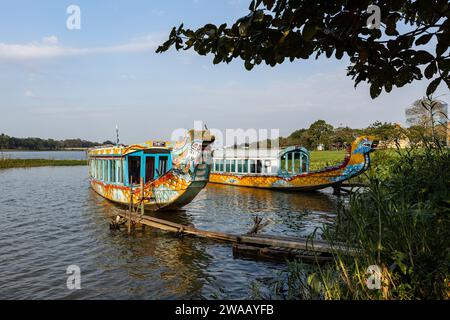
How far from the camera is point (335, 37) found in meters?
3.26

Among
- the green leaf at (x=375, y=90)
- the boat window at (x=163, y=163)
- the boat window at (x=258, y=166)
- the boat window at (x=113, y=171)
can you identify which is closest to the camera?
the green leaf at (x=375, y=90)

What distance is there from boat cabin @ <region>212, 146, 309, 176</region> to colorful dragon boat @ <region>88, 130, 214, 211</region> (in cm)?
1177

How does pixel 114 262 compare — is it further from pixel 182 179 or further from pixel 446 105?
pixel 446 105

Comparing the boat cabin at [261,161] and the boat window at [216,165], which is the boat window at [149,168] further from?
the boat window at [216,165]

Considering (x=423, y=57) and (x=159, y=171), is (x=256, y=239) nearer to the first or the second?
(x=423, y=57)

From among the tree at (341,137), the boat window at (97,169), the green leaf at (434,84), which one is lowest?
the boat window at (97,169)

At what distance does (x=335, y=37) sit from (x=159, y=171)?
575 inches

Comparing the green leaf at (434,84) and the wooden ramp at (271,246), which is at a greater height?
the green leaf at (434,84)

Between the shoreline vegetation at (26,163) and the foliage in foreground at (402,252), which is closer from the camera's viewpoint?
the foliage in foreground at (402,252)

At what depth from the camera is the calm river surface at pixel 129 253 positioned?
8492 mm

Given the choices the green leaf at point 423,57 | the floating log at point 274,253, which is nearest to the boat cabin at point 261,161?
the floating log at point 274,253

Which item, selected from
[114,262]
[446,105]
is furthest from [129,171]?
[446,105]

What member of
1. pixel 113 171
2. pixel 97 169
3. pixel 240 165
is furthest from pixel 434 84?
pixel 240 165

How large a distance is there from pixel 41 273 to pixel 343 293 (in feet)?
26.6
